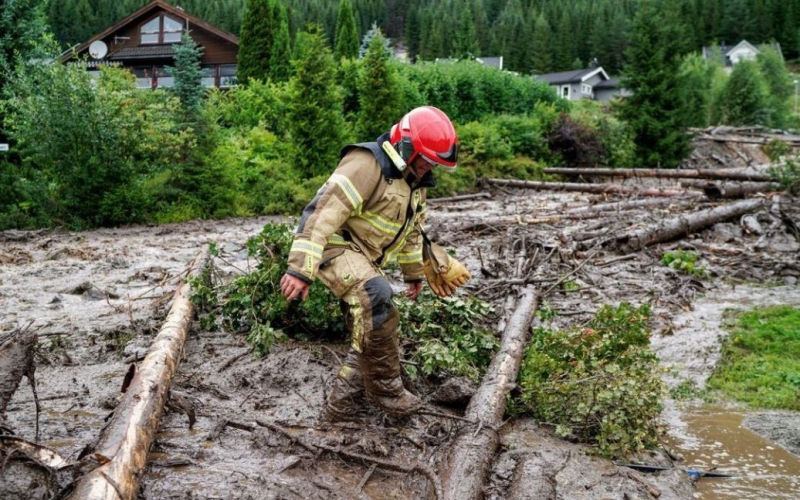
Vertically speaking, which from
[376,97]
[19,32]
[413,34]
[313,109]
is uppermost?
[413,34]

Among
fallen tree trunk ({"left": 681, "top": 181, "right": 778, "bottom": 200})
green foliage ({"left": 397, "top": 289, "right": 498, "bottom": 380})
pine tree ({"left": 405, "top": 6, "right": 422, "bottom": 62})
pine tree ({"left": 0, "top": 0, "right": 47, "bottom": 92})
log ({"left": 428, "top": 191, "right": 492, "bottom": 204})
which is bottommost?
log ({"left": 428, "top": 191, "right": 492, "bottom": 204})

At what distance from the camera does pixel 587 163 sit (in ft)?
87.6

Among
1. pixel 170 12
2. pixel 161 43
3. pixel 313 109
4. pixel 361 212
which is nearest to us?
pixel 361 212

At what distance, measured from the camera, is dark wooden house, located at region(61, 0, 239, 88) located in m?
35.1

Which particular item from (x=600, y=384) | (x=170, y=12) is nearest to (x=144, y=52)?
(x=170, y=12)

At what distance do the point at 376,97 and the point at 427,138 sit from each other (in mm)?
16762

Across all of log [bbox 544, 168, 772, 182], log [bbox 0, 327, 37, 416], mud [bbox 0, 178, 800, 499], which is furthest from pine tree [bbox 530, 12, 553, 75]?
log [bbox 0, 327, 37, 416]

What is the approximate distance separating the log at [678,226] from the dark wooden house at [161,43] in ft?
89.6

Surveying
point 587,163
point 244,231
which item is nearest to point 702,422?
point 244,231

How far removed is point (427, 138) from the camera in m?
4.23

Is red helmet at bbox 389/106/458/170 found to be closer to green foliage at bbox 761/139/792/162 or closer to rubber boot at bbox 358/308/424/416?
rubber boot at bbox 358/308/424/416

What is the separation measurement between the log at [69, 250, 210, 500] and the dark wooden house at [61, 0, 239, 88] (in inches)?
1271

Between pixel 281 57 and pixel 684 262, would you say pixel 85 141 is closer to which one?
pixel 684 262

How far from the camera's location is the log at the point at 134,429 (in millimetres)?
3090
